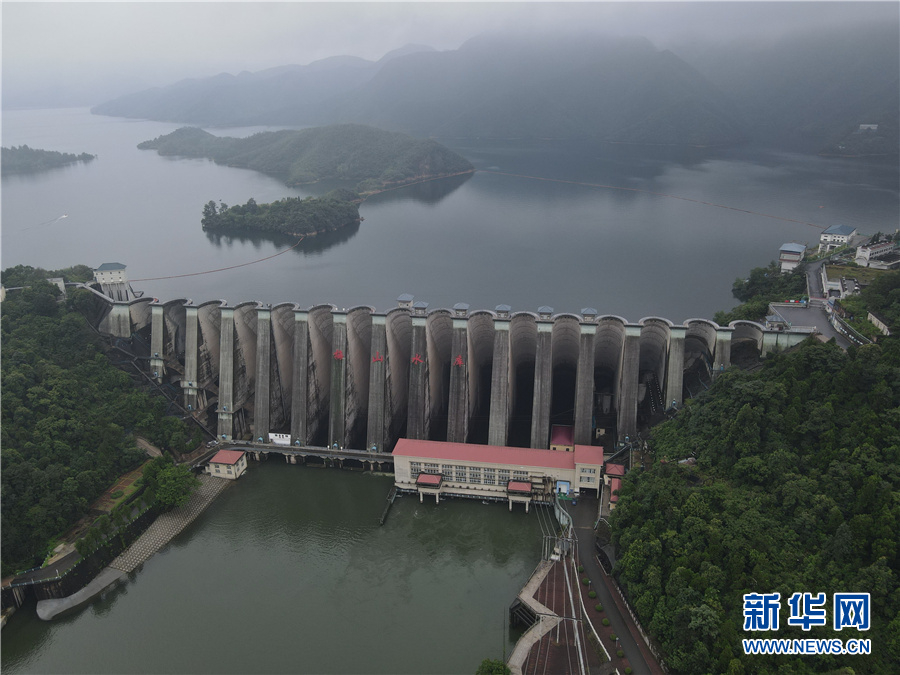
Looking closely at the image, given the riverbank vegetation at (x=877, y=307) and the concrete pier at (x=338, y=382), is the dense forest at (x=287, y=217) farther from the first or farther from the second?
the riverbank vegetation at (x=877, y=307)

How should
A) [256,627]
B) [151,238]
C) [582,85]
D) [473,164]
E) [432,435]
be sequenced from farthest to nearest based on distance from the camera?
[582,85] → [473,164] → [151,238] → [432,435] → [256,627]

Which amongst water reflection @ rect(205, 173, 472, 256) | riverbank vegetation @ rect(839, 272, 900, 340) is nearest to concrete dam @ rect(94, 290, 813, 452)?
riverbank vegetation @ rect(839, 272, 900, 340)

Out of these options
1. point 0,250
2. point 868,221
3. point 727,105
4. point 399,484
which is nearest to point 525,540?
point 399,484

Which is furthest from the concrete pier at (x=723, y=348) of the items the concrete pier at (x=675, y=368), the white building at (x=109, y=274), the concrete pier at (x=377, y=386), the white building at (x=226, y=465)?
the white building at (x=109, y=274)

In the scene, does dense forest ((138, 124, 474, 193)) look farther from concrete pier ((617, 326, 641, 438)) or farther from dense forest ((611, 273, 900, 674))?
dense forest ((611, 273, 900, 674))

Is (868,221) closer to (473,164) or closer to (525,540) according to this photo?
(525,540)

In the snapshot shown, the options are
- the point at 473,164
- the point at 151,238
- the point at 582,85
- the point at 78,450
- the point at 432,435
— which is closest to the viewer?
the point at 78,450
